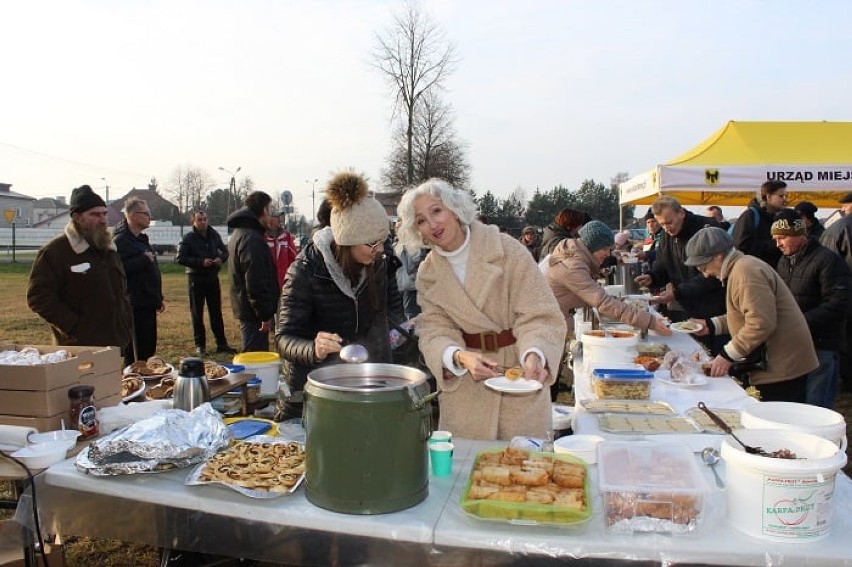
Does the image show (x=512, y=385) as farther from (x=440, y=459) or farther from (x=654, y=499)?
(x=654, y=499)

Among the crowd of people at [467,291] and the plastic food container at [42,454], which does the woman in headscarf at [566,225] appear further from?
the plastic food container at [42,454]

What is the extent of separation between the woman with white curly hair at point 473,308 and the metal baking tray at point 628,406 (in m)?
0.45

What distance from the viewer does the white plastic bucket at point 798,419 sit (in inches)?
71.6

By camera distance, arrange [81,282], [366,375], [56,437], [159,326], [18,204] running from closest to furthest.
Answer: [366,375] < [56,437] < [81,282] < [159,326] < [18,204]

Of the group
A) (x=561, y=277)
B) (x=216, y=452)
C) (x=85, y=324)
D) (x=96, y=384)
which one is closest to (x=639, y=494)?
(x=216, y=452)

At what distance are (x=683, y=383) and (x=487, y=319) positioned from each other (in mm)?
1355

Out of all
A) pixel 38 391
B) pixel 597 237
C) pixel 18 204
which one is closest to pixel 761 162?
pixel 597 237

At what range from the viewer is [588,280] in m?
4.15

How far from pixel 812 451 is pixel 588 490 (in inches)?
23.0

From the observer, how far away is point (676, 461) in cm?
170

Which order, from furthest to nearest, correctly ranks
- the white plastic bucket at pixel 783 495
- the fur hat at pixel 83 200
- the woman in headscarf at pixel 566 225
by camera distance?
the woman in headscarf at pixel 566 225
the fur hat at pixel 83 200
the white plastic bucket at pixel 783 495

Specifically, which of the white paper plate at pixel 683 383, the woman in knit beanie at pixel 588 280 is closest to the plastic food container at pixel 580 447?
the white paper plate at pixel 683 383

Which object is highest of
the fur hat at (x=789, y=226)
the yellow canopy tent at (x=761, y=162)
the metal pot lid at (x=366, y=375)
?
the yellow canopy tent at (x=761, y=162)

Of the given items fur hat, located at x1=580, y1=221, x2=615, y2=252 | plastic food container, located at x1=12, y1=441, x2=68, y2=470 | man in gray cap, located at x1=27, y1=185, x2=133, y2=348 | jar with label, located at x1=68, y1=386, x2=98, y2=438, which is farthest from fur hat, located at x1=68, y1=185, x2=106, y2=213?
fur hat, located at x1=580, y1=221, x2=615, y2=252
